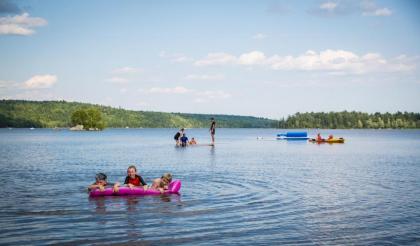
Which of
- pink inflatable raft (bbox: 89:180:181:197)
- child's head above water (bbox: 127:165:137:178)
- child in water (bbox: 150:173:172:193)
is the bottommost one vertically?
pink inflatable raft (bbox: 89:180:181:197)

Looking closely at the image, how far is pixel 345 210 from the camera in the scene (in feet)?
61.5

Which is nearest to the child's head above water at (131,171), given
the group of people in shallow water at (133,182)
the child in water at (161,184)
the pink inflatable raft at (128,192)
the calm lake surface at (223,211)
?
the group of people in shallow water at (133,182)

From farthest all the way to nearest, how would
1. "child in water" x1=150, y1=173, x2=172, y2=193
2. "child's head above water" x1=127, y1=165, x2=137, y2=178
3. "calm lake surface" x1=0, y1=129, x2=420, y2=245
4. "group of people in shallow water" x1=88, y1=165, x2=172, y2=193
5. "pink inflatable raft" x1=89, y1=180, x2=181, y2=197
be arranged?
"child in water" x1=150, y1=173, x2=172, y2=193 < "child's head above water" x1=127, y1=165, x2=137, y2=178 < "group of people in shallow water" x1=88, y1=165, x2=172, y2=193 < "pink inflatable raft" x1=89, y1=180, x2=181, y2=197 < "calm lake surface" x1=0, y1=129, x2=420, y2=245

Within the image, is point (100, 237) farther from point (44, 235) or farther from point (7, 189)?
point (7, 189)

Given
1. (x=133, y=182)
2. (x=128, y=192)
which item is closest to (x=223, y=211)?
(x=128, y=192)

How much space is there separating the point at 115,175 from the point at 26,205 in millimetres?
12623

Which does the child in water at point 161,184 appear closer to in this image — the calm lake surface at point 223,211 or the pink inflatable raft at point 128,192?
the pink inflatable raft at point 128,192

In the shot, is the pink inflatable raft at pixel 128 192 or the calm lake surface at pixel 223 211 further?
the pink inflatable raft at pixel 128 192

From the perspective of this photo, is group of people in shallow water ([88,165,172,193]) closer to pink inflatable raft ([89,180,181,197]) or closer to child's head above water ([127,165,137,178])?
child's head above water ([127,165,137,178])

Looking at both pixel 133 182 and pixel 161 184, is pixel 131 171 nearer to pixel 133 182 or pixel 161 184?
pixel 133 182

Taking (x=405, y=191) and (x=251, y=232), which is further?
(x=405, y=191)

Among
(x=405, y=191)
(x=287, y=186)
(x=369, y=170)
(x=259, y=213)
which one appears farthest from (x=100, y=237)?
(x=369, y=170)

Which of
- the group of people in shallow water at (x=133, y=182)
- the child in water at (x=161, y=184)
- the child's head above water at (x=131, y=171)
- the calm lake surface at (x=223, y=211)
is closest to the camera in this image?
the calm lake surface at (x=223, y=211)

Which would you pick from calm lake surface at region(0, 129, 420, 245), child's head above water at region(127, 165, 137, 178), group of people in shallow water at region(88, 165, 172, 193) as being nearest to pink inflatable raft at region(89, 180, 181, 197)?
group of people in shallow water at region(88, 165, 172, 193)
